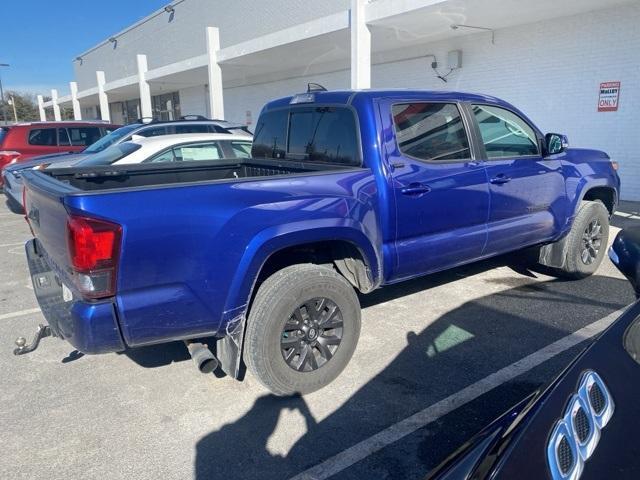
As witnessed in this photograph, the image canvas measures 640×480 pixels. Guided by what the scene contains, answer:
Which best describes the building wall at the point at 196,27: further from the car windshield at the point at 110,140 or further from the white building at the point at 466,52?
the car windshield at the point at 110,140

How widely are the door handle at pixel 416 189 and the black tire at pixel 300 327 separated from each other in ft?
2.74

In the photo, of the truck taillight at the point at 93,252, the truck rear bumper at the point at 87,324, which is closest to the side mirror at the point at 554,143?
the truck taillight at the point at 93,252

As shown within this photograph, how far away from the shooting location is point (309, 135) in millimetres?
4129

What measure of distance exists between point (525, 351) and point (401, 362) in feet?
3.20

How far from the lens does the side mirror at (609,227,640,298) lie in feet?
8.49

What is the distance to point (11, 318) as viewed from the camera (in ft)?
A: 15.3

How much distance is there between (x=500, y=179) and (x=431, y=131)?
0.85 meters

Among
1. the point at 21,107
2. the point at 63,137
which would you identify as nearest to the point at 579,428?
the point at 63,137

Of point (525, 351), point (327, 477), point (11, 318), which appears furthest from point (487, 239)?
point (11, 318)

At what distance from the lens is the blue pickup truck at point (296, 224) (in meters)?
2.55

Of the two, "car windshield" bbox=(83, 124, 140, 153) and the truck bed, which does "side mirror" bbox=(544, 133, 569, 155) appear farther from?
"car windshield" bbox=(83, 124, 140, 153)

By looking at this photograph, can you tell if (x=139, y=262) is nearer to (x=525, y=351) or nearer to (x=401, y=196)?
(x=401, y=196)

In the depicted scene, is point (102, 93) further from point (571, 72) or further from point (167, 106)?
point (571, 72)

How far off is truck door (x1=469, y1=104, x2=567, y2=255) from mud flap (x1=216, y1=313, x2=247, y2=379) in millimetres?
2439
